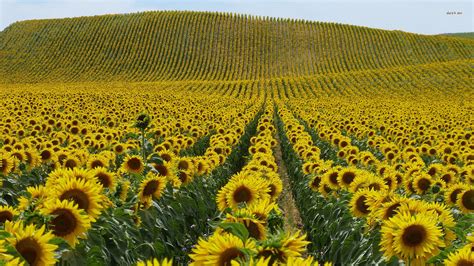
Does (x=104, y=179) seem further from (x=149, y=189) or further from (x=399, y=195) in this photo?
(x=399, y=195)

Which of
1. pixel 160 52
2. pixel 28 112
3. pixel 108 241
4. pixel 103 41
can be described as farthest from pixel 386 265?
pixel 103 41

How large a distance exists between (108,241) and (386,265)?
2421 millimetres

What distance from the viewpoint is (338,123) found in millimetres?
18266

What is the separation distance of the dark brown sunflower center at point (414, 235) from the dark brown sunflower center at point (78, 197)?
2353 millimetres

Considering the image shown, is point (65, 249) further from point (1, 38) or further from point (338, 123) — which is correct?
point (1, 38)

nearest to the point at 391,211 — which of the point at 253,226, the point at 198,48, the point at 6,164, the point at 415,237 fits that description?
the point at 415,237

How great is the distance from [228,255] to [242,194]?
2.26m

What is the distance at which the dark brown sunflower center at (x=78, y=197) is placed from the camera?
4.07m

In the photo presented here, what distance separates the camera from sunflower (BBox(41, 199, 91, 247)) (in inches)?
143

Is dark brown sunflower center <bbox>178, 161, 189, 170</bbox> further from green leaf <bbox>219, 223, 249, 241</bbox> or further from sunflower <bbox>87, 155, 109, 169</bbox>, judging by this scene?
green leaf <bbox>219, 223, 249, 241</bbox>

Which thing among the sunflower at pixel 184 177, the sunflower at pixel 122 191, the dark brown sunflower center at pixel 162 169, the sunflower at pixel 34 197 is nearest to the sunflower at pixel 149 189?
the sunflower at pixel 122 191

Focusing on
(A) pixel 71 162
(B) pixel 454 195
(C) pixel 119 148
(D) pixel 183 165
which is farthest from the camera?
(C) pixel 119 148

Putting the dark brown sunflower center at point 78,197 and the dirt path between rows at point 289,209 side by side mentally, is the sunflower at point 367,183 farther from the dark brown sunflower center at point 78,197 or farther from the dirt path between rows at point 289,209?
the dark brown sunflower center at point 78,197

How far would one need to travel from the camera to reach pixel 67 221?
3.66 m
